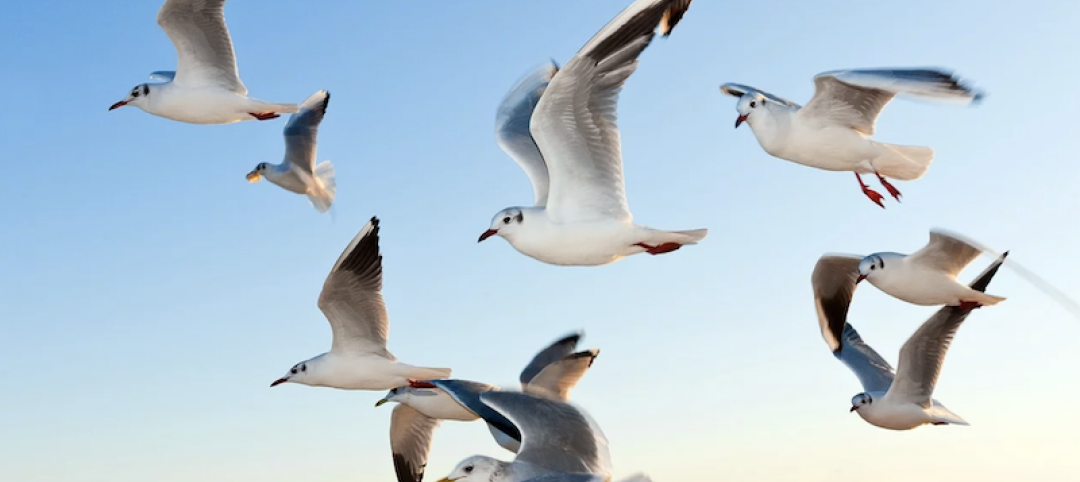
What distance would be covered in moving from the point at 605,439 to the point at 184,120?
4594 millimetres

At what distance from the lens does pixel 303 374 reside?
8.45 meters

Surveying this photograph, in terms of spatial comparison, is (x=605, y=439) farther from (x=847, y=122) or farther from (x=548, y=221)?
(x=847, y=122)

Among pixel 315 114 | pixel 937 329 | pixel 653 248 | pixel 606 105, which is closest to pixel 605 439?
pixel 653 248

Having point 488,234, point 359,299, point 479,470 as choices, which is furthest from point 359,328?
point 479,470

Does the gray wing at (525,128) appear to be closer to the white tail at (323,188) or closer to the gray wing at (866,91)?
the gray wing at (866,91)

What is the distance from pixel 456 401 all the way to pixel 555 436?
4.53 ft

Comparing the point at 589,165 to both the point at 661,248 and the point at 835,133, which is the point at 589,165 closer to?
the point at 661,248

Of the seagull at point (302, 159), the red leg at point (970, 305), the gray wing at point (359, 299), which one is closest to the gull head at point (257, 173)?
the seagull at point (302, 159)

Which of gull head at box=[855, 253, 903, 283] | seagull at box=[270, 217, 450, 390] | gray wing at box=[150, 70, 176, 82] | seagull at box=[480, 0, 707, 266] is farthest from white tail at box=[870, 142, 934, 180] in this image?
A: gray wing at box=[150, 70, 176, 82]

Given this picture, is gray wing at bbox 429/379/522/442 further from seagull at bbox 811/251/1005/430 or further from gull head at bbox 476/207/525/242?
seagull at bbox 811/251/1005/430

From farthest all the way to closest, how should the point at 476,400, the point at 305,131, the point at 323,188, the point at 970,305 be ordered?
the point at 323,188
the point at 305,131
the point at 970,305
the point at 476,400

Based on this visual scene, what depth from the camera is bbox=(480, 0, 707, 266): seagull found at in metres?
5.58

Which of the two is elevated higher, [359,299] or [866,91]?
[866,91]

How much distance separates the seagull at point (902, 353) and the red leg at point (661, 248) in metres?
2.31
